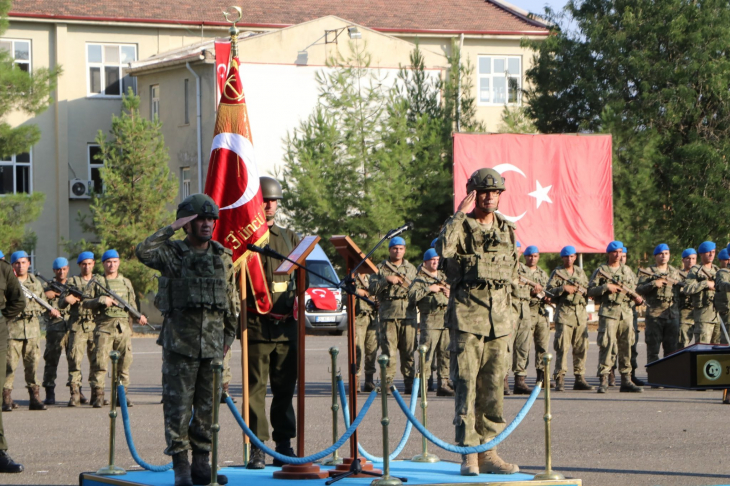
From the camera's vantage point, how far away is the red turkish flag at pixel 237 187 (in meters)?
9.67

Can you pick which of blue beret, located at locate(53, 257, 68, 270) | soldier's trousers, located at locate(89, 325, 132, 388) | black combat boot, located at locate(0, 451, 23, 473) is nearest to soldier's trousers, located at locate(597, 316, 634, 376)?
soldier's trousers, located at locate(89, 325, 132, 388)

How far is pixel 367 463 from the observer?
898 cm

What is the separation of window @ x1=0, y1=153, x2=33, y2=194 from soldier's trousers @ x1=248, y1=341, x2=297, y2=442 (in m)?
35.7

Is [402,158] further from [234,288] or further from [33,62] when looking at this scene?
[234,288]

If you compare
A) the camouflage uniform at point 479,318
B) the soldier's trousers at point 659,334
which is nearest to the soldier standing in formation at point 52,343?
the soldier's trousers at point 659,334

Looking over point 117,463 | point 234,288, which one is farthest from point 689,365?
point 117,463

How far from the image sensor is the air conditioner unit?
43094mm

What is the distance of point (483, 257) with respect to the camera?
29.9ft

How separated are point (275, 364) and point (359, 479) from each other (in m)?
1.36

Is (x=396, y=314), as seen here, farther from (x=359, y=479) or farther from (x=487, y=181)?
(x=359, y=479)

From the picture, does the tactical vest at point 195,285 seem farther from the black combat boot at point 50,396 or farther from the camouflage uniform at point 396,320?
the camouflage uniform at point 396,320

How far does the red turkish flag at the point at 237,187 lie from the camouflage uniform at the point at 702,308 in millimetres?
9627

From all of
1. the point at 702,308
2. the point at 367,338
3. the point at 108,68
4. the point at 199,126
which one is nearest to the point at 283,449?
the point at 367,338

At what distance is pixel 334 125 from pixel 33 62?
513 inches
